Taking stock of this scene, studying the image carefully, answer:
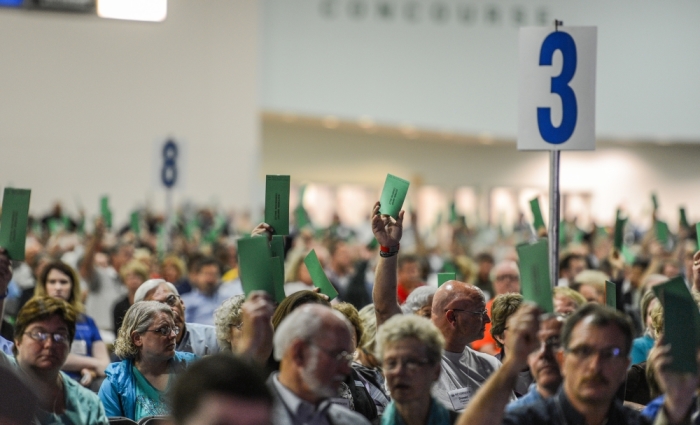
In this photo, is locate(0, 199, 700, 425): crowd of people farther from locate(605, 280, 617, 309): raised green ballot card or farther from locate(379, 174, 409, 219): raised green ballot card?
locate(605, 280, 617, 309): raised green ballot card

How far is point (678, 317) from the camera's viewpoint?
3.46m

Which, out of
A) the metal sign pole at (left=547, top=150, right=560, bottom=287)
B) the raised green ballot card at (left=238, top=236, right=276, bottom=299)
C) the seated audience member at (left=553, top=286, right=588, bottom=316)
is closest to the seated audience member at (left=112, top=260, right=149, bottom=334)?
the seated audience member at (left=553, top=286, right=588, bottom=316)

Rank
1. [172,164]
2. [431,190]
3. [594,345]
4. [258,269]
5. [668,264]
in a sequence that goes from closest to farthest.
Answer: [594,345], [258,269], [668,264], [172,164], [431,190]

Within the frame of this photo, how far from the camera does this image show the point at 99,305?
384 inches

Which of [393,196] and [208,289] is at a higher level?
[393,196]

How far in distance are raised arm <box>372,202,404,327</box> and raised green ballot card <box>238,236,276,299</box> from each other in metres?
1.05

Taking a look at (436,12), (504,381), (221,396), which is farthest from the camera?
(436,12)

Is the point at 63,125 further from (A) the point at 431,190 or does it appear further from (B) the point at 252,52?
(A) the point at 431,190

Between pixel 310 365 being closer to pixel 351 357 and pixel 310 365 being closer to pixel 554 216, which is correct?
pixel 351 357

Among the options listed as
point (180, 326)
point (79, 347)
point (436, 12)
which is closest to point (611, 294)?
point (180, 326)

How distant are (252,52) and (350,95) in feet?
9.68

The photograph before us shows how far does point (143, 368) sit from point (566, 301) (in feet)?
7.81

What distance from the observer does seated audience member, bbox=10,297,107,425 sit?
3982 millimetres

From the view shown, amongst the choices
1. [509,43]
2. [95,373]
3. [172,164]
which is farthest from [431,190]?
[95,373]
